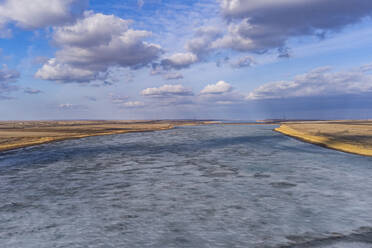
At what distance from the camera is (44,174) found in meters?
18.4

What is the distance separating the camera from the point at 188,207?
434 inches

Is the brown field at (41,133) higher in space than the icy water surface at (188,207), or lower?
higher

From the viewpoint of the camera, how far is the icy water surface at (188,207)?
26.2 feet

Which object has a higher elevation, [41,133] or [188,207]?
[41,133]

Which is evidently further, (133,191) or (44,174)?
(44,174)

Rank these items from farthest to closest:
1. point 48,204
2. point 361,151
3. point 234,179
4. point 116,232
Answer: point 361,151 → point 234,179 → point 48,204 → point 116,232

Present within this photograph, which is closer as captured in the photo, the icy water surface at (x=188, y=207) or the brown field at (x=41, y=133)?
the icy water surface at (x=188, y=207)

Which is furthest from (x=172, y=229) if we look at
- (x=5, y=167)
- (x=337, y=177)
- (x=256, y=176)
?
(x=5, y=167)

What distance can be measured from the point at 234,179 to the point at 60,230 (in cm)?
1046

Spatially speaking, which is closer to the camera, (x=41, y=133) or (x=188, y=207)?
(x=188, y=207)

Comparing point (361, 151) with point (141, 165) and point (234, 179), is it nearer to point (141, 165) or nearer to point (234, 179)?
point (234, 179)

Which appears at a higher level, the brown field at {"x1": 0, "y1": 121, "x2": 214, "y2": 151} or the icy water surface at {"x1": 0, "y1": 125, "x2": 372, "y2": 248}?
the brown field at {"x1": 0, "y1": 121, "x2": 214, "y2": 151}

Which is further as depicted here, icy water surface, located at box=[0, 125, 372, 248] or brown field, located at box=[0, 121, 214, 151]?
brown field, located at box=[0, 121, 214, 151]

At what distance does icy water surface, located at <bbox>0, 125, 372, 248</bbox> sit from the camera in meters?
8.00
